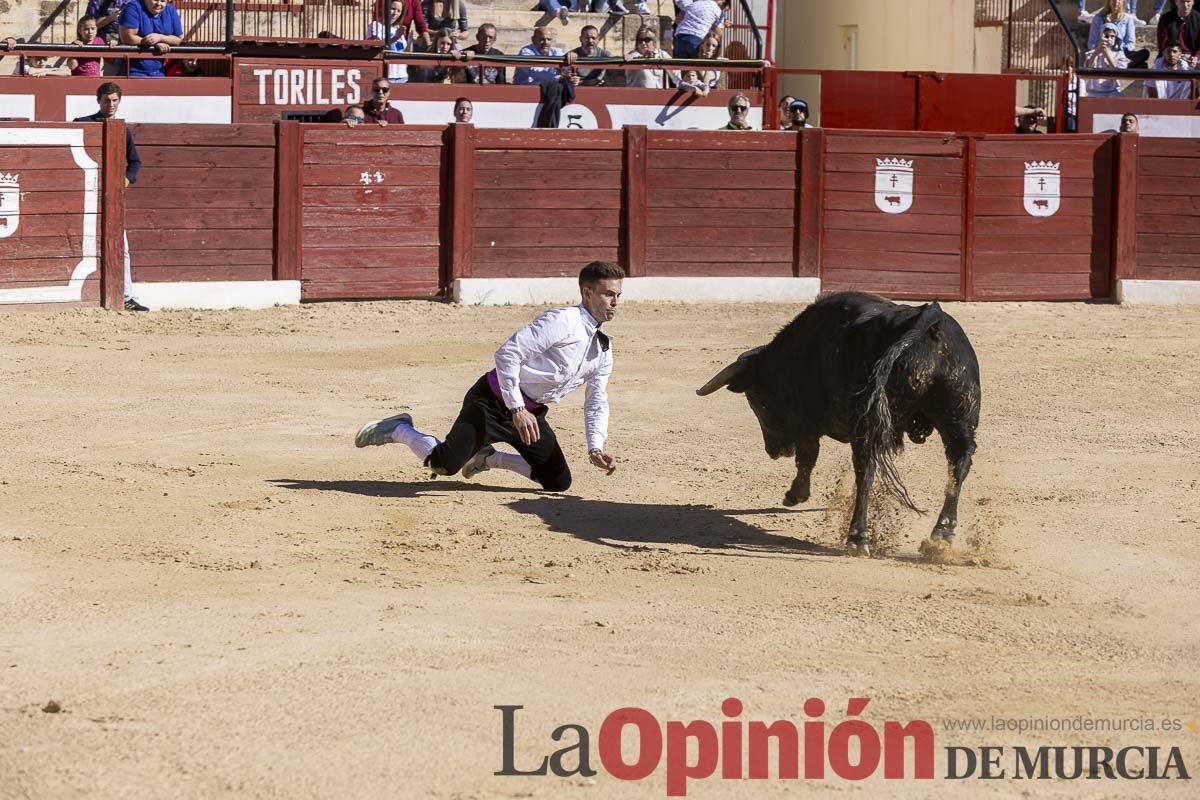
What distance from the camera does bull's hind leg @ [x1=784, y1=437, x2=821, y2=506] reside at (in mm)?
7340

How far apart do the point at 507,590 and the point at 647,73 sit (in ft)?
37.5

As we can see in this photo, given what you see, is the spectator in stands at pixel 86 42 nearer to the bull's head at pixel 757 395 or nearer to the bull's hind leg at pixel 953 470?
the bull's head at pixel 757 395

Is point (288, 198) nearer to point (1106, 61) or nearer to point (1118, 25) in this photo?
point (1106, 61)

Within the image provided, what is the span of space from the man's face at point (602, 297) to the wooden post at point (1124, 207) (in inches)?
395

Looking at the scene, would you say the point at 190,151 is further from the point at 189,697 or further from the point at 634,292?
the point at 189,697

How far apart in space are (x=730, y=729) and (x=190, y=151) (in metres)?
10.1

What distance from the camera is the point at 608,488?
7.89 m

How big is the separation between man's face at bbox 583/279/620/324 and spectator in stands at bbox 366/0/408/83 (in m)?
9.18

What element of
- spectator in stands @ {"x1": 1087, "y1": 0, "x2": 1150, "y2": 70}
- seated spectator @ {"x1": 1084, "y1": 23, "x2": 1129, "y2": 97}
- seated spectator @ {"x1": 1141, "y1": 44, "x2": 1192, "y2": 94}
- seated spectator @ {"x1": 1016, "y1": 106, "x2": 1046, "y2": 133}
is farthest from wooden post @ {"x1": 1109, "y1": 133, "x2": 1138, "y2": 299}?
seated spectator @ {"x1": 1016, "y1": 106, "x2": 1046, "y2": 133}

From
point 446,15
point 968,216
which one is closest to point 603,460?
point 968,216

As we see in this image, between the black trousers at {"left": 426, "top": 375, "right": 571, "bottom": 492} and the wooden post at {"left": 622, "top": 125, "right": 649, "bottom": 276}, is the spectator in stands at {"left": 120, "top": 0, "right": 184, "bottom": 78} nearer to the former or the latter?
the wooden post at {"left": 622, "top": 125, "right": 649, "bottom": 276}

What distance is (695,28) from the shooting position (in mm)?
17016

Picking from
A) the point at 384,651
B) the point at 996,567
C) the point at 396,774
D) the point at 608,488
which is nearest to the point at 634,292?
the point at 608,488

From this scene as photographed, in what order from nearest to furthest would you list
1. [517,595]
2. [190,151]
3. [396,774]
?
[396,774], [517,595], [190,151]
